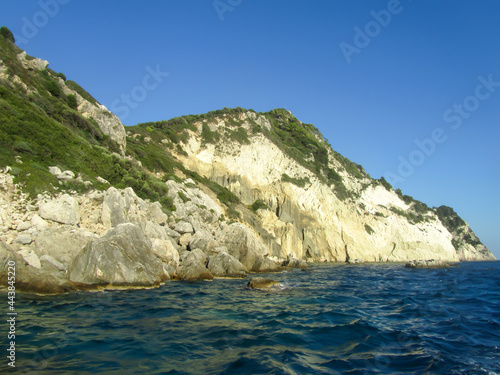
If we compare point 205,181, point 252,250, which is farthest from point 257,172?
point 252,250

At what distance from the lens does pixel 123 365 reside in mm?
6094

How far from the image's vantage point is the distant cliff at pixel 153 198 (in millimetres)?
14867

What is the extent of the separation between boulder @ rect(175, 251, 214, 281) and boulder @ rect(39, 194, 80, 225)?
7.36 metres

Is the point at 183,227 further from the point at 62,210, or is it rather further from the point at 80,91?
the point at 80,91

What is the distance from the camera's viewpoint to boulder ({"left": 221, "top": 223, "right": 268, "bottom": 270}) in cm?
2883

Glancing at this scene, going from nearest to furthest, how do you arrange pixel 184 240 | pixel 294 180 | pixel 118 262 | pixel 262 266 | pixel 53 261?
pixel 53 261, pixel 118 262, pixel 184 240, pixel 262 266, pixel 294 180

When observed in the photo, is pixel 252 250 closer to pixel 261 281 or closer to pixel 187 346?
pixel 261 281

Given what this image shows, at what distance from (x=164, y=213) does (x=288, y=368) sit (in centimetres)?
2029

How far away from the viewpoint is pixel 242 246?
2906 centimetres

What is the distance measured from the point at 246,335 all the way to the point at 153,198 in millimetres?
20115

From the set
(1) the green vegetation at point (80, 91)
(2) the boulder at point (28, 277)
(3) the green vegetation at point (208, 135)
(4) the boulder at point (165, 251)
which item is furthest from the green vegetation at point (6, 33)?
(3) the green vegetation at point (208, 135)

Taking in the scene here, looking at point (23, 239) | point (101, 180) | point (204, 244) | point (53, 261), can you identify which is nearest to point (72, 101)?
point (101, 180)

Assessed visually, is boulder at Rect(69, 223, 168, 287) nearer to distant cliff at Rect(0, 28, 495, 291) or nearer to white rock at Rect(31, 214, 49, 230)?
distant cliff at Rect(0, 28, 495, 291)

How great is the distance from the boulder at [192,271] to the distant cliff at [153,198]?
0.38ft
